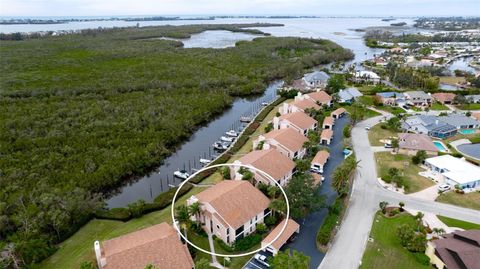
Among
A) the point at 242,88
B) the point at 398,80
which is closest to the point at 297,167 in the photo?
the point at 242,88

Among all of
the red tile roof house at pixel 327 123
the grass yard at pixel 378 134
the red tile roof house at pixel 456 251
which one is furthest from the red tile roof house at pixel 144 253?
the red tile roof house at pixel 327 123

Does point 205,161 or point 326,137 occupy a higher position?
point 326,137

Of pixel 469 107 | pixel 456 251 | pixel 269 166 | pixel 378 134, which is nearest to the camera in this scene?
pixel 456 251

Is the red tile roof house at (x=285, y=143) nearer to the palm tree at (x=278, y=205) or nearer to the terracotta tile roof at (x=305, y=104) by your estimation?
the palm tree at (x=278, y=205)

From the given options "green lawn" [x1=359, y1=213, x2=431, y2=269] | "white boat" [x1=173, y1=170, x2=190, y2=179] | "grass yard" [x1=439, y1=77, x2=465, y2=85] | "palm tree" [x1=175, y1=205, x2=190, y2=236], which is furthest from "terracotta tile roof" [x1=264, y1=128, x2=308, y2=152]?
"grass yard" [x1=439, y1=77, x2=465, y2=85]

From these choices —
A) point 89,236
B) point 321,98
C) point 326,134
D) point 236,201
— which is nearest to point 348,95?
point 321,98

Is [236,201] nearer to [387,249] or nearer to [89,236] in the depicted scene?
[387,249]

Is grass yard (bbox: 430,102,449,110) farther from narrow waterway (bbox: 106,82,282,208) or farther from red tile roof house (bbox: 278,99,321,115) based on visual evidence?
narrow waterway (bbox: 106,82,282,208)
